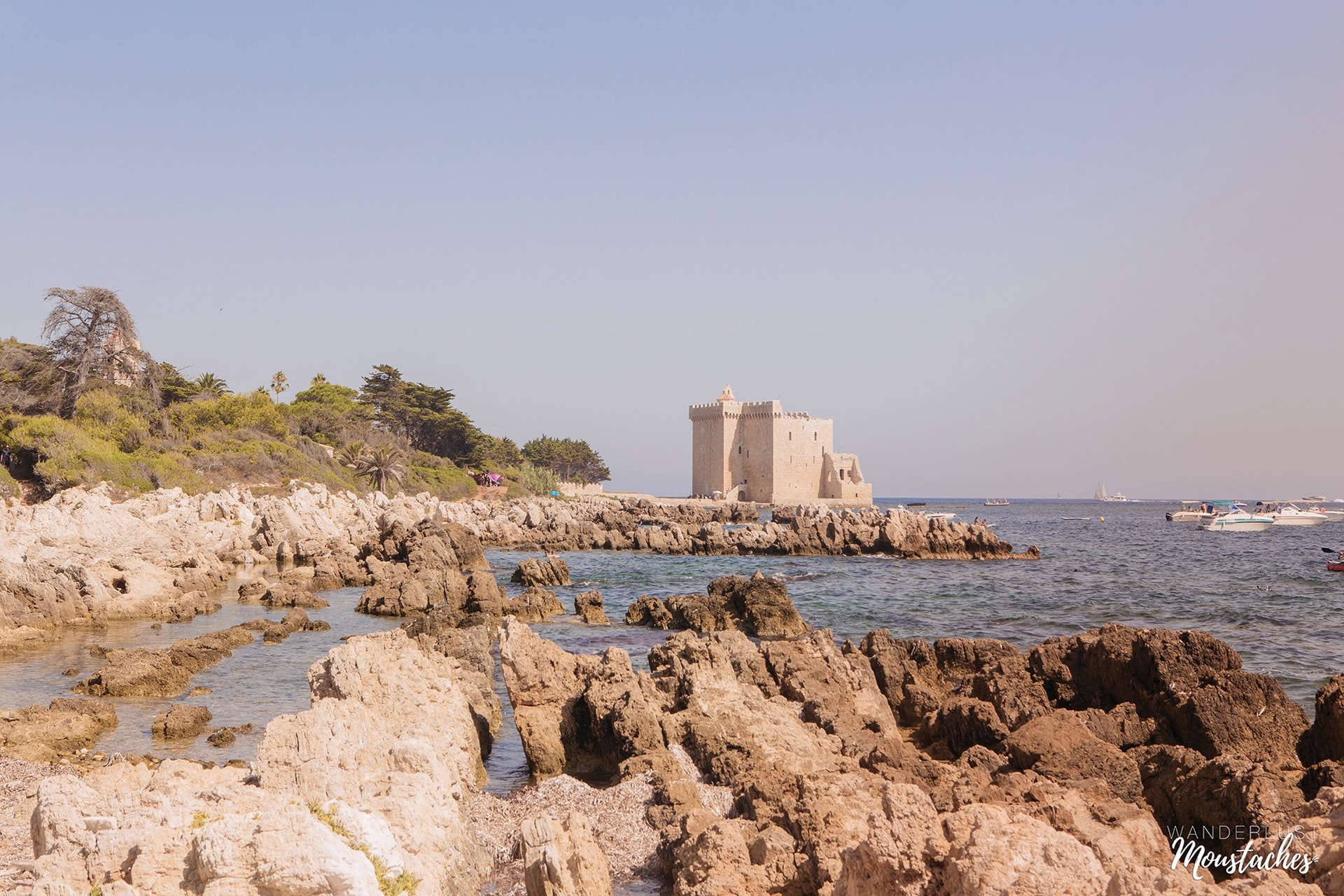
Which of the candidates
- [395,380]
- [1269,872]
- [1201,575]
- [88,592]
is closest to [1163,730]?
[1269,872]

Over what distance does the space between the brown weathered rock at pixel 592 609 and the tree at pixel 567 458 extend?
199ft

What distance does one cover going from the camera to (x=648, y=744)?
22.8 ft

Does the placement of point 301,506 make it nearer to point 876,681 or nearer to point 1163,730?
point 876,681

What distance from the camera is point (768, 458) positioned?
216 ft

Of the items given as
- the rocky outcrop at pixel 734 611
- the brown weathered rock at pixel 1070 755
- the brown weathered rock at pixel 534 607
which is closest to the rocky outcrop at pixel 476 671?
the brown weathered rock at pixel 1070 755

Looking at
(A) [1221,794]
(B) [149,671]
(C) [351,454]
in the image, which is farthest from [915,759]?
(C) [351,454]

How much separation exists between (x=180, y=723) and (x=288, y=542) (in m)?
15.7

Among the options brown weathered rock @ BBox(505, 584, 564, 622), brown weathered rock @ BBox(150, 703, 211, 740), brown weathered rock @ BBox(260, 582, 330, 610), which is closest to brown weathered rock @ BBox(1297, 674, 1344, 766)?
brown weathered rock @ BBox(150, 703, 211, 740)

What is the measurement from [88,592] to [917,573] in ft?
65.6

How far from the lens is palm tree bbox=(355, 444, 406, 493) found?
45312 millimetres

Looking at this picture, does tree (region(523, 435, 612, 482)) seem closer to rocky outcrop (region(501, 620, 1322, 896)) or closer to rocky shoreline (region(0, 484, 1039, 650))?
rocky shoreline (region(0, 484, 1039, 650))

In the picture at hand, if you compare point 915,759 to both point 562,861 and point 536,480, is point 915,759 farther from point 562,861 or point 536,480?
point 536,480

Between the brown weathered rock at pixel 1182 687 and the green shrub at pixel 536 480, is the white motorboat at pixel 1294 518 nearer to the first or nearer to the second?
the green shrub at pixel 536 480

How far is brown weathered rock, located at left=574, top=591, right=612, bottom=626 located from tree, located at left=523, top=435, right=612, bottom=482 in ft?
199
